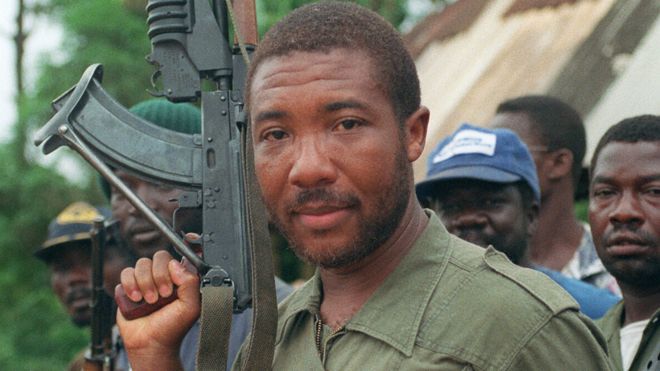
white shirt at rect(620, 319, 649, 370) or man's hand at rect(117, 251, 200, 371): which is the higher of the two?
man's hand at rect(117, 251, 200, 371)

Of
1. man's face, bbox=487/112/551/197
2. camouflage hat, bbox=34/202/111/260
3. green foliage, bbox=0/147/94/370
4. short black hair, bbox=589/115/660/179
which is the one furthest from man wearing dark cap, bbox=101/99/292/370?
green foliage, bbox=0/147/94/370

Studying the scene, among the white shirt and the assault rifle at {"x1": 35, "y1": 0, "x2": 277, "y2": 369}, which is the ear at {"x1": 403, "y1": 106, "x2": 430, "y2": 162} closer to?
the assault rifle at {"x1": 35, "y1": 0, "x2": 277, "y2": 369}

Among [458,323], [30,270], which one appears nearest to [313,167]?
[458,323]

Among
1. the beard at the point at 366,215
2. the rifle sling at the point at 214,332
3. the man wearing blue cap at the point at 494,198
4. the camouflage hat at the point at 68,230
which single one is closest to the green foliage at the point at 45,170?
the camouflage hat at the point at 68,230

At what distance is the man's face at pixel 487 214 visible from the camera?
4.19 metres

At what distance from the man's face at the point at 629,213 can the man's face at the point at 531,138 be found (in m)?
1.16

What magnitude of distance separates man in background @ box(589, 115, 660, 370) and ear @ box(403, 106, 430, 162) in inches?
54.0

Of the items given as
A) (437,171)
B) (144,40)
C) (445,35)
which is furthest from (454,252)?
(144,40)

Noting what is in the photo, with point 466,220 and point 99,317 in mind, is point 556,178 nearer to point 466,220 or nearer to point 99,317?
point 466,220

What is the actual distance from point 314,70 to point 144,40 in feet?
31.6

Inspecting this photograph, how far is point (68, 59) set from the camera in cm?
1208

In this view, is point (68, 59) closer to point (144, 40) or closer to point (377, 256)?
point (144, 40)

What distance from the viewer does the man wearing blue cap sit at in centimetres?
418

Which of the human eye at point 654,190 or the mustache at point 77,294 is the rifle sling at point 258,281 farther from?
the mustache at point 77,294
